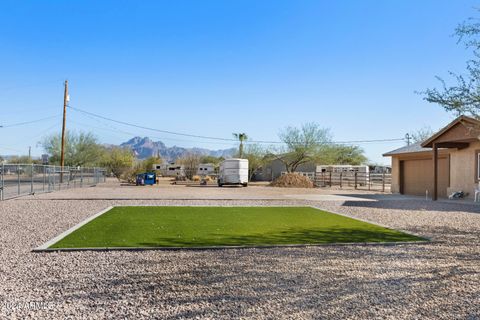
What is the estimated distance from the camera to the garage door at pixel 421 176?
21906mm

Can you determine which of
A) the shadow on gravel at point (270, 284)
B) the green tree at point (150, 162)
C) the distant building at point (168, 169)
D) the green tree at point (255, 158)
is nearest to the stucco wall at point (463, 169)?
the shadow on gravel at point (270, 284)

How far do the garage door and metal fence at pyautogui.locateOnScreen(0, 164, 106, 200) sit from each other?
1988 cm

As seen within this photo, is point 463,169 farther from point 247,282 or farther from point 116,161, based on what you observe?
point 116,161

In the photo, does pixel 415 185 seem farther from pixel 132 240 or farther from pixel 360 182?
pixel 132 240

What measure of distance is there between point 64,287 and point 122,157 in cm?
5636

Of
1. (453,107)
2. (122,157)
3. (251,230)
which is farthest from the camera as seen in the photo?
(122,157)

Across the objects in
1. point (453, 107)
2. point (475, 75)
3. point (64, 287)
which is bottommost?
point (64, 287)

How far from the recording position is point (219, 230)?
9.73 m

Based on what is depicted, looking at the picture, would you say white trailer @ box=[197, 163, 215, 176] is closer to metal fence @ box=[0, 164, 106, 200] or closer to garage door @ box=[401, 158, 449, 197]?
metal fence @ box=[0, 164, 106, 200]

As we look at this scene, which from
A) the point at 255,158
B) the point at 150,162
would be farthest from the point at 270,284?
the point at 150,162

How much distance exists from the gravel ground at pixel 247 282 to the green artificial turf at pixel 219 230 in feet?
2.38

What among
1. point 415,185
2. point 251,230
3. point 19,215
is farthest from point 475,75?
point 415,185

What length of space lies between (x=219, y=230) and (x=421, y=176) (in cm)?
1732

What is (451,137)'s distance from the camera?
1919 cm
